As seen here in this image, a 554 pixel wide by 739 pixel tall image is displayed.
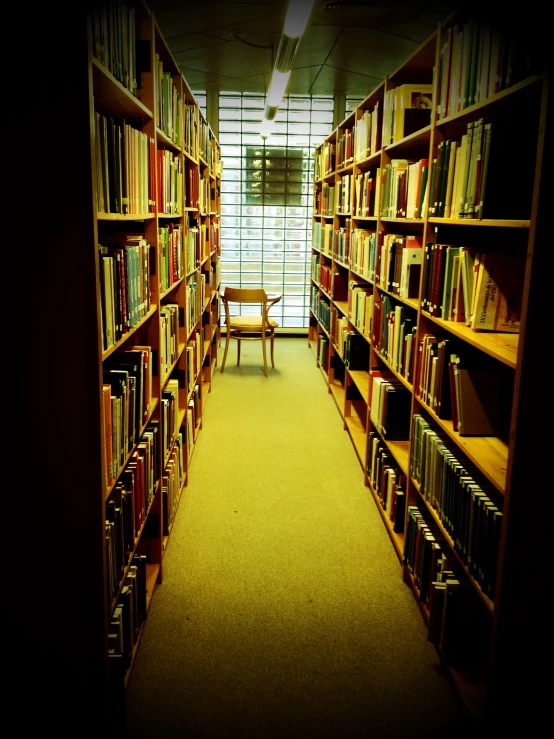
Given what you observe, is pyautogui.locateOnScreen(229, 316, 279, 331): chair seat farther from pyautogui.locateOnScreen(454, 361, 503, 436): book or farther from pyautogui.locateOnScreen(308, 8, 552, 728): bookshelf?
pyautogui.locateOnScreen(454, 361, 503, 436): book

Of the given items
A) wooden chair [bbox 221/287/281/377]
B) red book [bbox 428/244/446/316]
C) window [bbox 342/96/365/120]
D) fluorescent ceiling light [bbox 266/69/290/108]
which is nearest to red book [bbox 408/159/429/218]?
red book [bbox 428/244/446/316]

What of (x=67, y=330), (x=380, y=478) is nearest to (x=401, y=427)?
(x=380, y=478)

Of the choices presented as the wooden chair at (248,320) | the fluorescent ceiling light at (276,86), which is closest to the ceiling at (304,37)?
the fluorescent ceiling light at (276,86)

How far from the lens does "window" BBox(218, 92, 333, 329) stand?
24.7 ft

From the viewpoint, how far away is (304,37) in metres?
4.79

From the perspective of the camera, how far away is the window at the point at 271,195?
754 centimetres

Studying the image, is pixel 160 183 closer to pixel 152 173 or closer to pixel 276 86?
pixel 152 173

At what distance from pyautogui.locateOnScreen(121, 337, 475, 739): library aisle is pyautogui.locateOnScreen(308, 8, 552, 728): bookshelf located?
0.15 metres

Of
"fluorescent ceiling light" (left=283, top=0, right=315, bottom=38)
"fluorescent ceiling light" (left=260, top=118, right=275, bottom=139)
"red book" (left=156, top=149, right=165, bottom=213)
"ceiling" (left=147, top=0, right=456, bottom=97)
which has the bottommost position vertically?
"red book" (left=156, top=149, right=165, bottom=213)

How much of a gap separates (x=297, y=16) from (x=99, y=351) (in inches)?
Answer: 82.8

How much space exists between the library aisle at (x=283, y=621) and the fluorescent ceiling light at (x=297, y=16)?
2.49 m

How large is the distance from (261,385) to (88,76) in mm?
4518

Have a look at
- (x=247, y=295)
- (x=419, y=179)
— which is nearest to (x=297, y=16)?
(x=419, y=179)

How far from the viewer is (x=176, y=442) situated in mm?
3213
